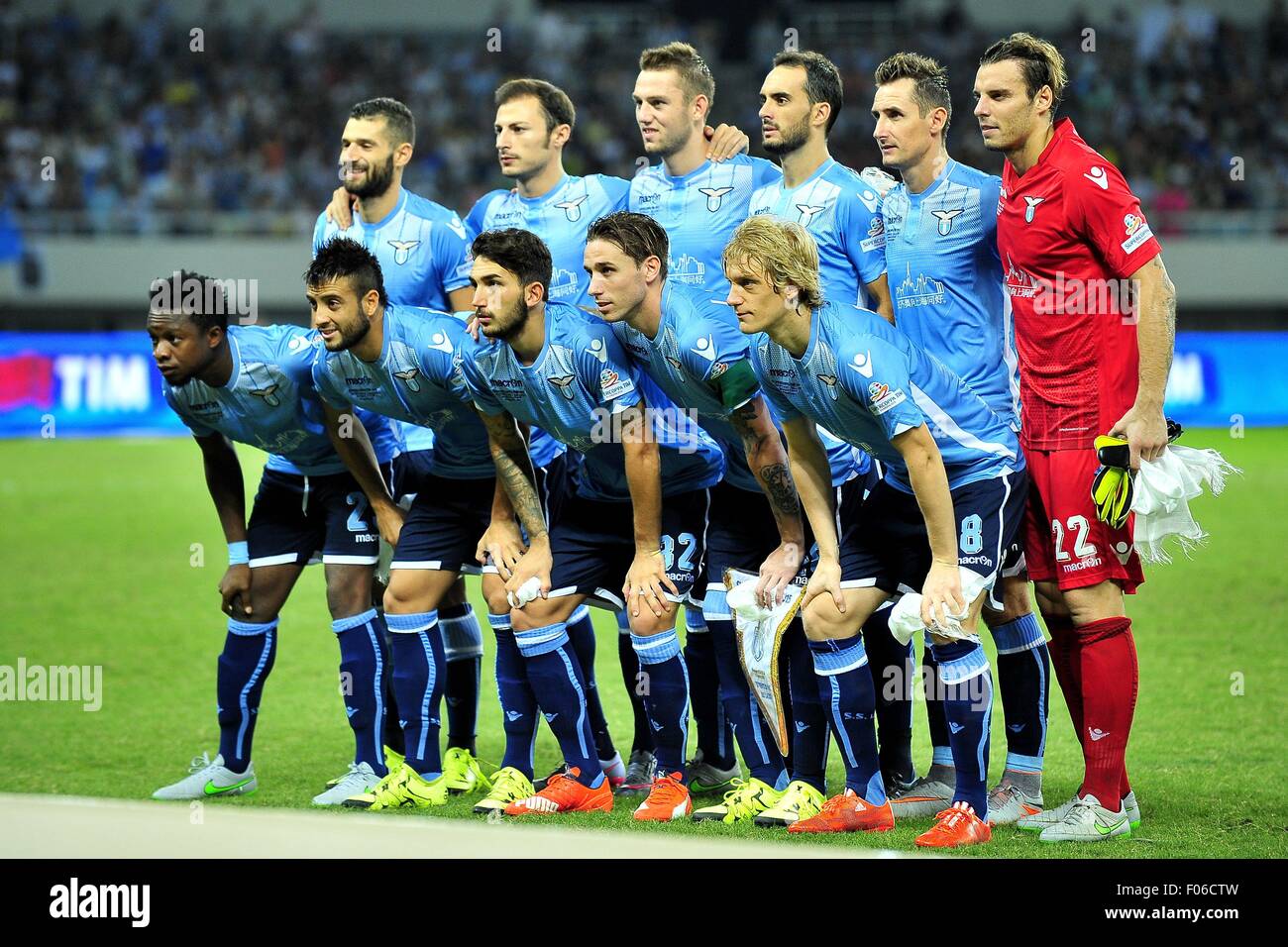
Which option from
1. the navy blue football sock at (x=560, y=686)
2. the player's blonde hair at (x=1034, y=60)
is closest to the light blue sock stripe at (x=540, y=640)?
the navy blue football sock at (x=560, y=686)

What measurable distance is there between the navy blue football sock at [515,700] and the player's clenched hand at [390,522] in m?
0.61

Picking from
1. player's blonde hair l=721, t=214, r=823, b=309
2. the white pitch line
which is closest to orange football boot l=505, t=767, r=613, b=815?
player's blonde hair l=721, t=214, r=823, b=309

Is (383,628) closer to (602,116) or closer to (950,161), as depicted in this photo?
(950,161)

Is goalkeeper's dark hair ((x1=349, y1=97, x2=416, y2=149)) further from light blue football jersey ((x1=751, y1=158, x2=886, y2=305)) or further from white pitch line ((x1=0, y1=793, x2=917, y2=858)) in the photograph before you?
white pitch line ((x1=0, y1=793, x2=917, y2=858))

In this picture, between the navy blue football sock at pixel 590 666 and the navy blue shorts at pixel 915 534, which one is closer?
the navy blue shorts at pixel 915 534

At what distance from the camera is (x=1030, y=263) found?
5379mm

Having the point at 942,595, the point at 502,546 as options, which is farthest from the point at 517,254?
the point at 942,595

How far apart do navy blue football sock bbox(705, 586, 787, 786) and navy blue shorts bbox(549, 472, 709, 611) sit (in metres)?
0.15

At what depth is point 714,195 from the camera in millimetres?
6461

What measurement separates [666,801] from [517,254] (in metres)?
2.07

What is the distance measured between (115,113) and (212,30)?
278 centimetres

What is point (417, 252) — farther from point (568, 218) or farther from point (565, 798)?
point (565, 798)

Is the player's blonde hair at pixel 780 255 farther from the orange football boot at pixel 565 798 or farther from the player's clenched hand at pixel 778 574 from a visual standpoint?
the orange football boot at pixel 565 798

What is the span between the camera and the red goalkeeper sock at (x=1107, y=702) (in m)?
5.23
